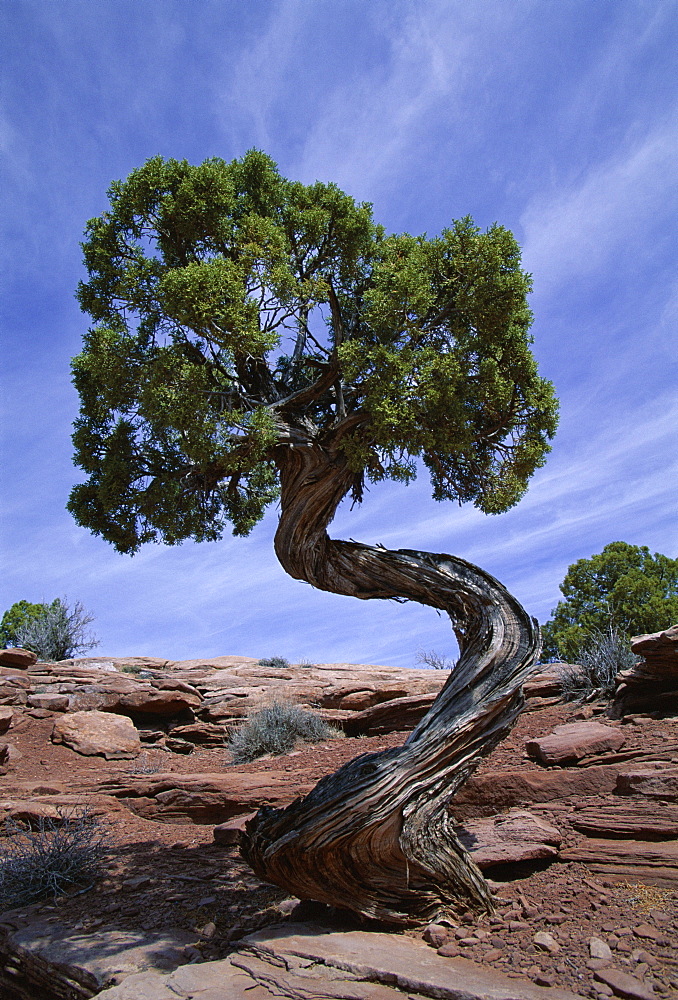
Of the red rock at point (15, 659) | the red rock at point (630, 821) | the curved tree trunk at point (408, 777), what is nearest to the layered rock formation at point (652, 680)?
the red rock at point (630, 821)

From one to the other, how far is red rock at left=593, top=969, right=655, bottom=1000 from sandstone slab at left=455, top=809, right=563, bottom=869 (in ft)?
5.66

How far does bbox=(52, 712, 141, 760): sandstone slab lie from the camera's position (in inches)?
519

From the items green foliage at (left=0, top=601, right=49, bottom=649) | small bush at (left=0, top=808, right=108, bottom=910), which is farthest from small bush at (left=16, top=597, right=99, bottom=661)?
small bush at (left=0, top=808, right=108, bottom=910)

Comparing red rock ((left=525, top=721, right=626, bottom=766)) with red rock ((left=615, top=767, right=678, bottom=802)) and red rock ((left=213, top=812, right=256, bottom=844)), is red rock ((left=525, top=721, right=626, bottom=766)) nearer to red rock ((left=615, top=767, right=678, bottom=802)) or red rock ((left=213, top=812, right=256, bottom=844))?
red rock ((left=615, top=767, right=678, bottom=802))

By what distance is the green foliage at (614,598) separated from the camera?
72.3ft

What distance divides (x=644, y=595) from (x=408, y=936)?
20.6m

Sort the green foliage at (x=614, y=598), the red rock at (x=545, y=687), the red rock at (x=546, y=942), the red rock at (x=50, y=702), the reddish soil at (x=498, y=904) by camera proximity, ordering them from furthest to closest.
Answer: the green foliage at (x=614, y=598) < the red rock at (x=50, y=702) < the red rock at (x=545, y=687) < the red rock at (x=546, y=942) < the reddish soil at (x=498, y=904)

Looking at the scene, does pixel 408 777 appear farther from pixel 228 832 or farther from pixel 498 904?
pixel 228 832

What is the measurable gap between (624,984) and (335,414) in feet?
20.0

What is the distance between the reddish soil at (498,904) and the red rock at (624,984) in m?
0.05

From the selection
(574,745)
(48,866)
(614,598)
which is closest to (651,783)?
(574,745)

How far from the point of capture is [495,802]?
7629 millimetres

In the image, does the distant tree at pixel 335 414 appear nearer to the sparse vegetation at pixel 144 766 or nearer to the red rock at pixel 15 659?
the sparse vegetation at pixel 144 766

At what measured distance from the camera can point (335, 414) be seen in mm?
7945
